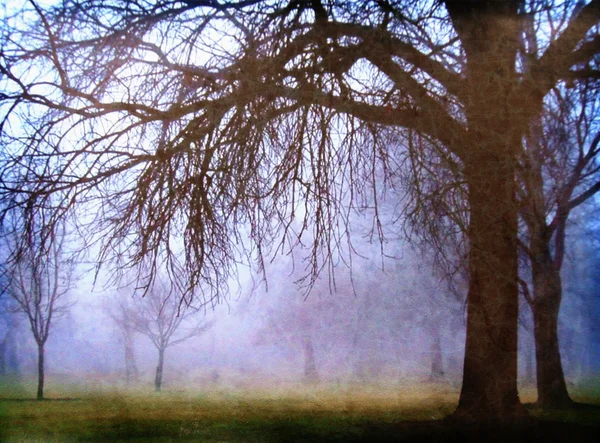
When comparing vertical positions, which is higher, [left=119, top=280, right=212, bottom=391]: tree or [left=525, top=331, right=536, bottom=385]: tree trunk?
[left=119, top=280, right=212, bottom=391]: tree

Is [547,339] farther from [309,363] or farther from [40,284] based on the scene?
[40,284]

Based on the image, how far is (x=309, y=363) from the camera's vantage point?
3141mm

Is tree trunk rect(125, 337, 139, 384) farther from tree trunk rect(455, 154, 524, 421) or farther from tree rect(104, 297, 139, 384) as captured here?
tree trunk rect(455, 154, 524, 421)

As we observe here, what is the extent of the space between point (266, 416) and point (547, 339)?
5.37 feet

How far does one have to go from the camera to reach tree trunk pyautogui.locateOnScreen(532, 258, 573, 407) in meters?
2.99

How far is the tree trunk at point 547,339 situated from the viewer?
2.99m

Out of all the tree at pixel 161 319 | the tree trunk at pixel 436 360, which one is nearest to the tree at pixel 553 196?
the tree trunk at pixel 436 360

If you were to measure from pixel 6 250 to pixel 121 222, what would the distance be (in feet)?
2.66

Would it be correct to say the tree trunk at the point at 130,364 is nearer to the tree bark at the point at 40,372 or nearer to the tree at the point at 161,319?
the tree at the point at 161,319

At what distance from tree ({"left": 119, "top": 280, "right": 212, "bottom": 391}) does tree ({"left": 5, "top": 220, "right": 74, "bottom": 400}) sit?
1.38 feet

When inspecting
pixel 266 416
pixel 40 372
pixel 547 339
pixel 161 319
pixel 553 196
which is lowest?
pixel 266 416

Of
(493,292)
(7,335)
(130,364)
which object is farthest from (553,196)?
(7,335)

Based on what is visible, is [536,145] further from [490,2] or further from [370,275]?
[370,275]

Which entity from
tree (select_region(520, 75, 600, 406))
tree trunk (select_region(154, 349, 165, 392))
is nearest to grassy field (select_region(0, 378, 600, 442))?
tree trunk (select_region(154, 349, 165, 392))
